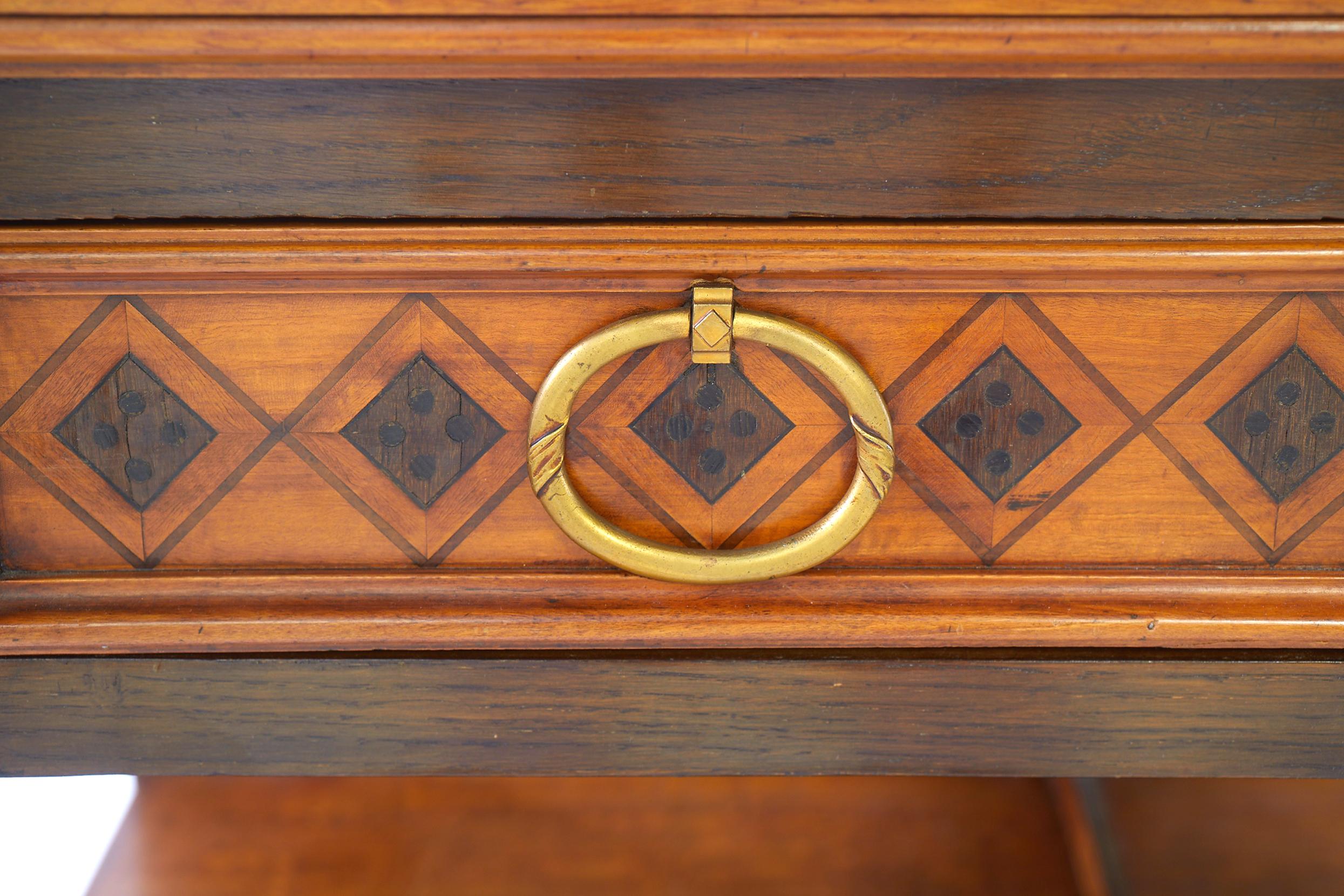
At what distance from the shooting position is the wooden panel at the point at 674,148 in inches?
14.2

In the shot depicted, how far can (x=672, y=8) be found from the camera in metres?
0.34

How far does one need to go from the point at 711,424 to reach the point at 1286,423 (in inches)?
10.4

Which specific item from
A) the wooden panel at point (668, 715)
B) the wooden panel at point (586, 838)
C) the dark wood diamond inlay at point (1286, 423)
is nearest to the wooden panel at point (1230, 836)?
the wooden panel at point (586, 838)

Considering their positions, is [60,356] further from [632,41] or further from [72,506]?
[632,41]

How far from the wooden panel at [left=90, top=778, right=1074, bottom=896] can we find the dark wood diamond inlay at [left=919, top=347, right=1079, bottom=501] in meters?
0.35

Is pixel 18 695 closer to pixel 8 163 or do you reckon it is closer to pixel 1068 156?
pixel 8 163

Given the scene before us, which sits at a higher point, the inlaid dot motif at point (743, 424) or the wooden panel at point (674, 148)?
the wooden panel at point (674, 148)

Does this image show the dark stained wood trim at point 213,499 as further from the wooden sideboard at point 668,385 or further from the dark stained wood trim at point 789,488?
the dark stained wood trim at point 789,488

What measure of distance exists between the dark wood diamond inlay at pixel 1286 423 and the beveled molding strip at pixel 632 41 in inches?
5.3

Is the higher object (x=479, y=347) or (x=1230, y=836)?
(x=479, y=347)

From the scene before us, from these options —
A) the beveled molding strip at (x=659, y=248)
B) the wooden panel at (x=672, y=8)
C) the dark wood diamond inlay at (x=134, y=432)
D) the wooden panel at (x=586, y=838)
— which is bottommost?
the wooden panel at (x=586, y=838)

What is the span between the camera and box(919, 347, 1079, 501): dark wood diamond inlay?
404 mm

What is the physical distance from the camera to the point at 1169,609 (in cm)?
43

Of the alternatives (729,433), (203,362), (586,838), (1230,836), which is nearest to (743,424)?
(729,433)
